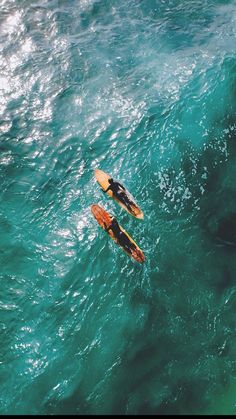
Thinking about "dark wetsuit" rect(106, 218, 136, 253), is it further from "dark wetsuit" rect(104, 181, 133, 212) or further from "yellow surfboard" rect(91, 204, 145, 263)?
"dark wetsuit" rect(104, 181, 133, 212)

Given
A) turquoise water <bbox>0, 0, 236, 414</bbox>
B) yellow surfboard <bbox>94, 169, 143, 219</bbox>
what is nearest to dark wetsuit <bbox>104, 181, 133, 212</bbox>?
yellow surfboard <bbox>94, 169, 143, 219</bbox>

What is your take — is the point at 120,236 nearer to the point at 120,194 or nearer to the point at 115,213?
the point at 115,213

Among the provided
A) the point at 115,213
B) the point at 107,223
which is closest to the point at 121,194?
the point at 115,213

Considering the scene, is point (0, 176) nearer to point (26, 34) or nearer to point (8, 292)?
point (8, 292)

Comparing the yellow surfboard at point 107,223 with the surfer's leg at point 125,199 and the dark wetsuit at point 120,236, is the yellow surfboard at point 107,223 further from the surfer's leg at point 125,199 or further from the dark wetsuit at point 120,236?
the surfer's leg at point 125,199

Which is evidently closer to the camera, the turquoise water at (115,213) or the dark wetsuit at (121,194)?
the turquoise water at (115,213)

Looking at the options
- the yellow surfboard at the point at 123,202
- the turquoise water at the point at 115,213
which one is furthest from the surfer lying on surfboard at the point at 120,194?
the turquoise water at the point at 115,213

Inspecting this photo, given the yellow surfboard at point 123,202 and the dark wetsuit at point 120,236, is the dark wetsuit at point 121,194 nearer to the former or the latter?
the yellow surfboard at point 123,202

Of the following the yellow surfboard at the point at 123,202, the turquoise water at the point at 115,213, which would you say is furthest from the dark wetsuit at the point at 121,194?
the turquoise water at the point at 115,213

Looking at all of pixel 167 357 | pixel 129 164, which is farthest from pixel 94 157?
pixel 167 357

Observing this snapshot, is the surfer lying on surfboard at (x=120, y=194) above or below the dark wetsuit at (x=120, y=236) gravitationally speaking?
above
